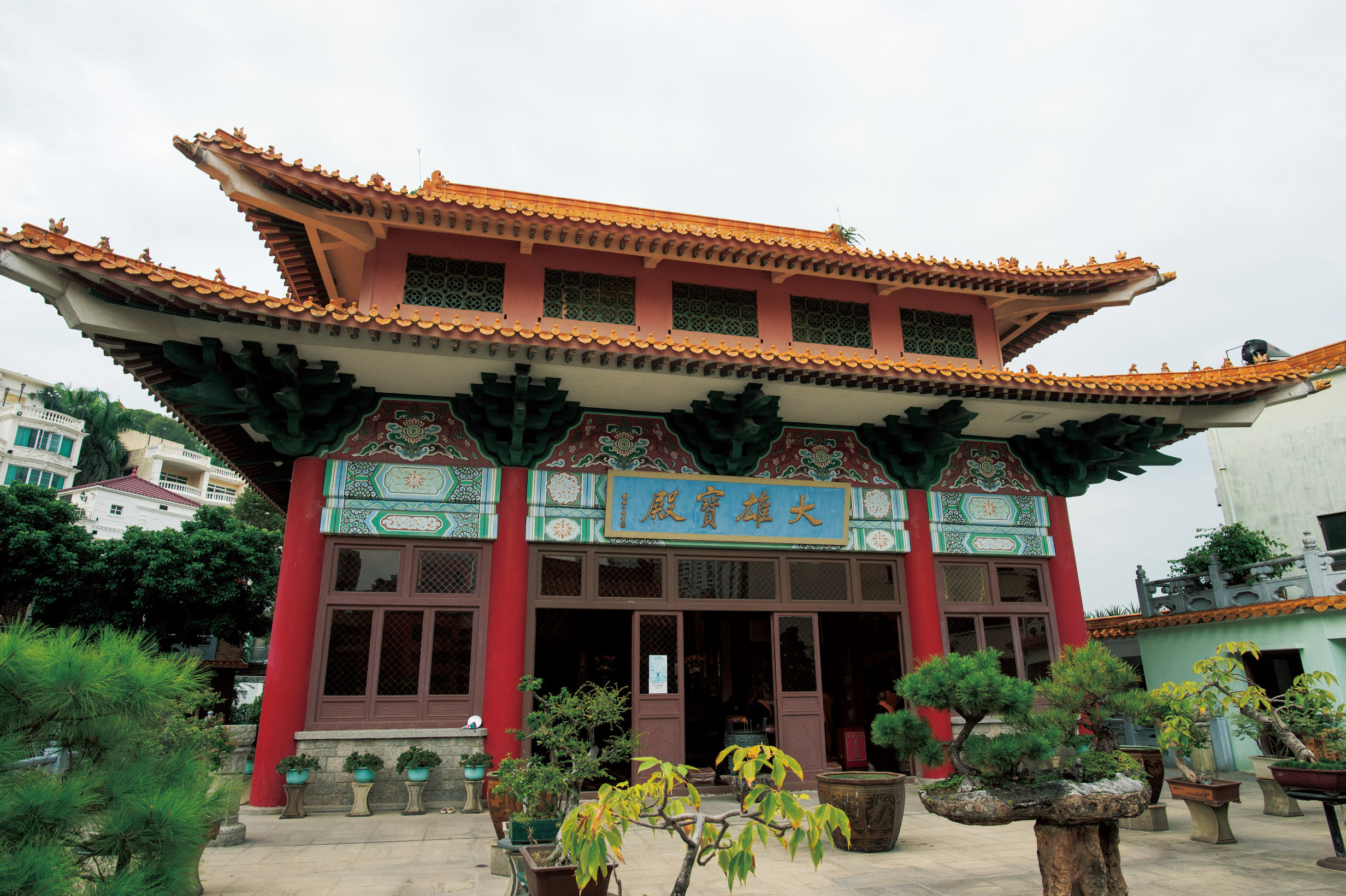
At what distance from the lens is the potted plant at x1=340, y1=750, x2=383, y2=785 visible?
8.14 metres

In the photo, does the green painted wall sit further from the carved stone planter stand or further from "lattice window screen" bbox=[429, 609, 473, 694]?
"lattice window screen" bbox=[429, 609, 473, 694]

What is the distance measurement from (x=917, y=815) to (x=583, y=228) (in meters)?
7.71

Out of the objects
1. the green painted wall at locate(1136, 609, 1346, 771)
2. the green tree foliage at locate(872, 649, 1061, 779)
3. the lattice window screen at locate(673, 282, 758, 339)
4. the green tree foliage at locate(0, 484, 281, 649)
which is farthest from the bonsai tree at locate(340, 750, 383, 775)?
the green tree foliage at locate(0, 484, 281, 649)

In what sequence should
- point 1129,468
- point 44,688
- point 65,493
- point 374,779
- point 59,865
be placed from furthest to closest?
point 65,493 < point 1129,468 < point 374,779 < point 44,688 < point 59,865

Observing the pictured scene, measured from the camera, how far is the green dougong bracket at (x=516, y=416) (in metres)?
9.12

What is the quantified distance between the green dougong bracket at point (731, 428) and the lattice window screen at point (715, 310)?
53.3 inches

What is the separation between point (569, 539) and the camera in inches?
370

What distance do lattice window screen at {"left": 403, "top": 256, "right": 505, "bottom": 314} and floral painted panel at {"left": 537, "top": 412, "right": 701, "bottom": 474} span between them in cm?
194

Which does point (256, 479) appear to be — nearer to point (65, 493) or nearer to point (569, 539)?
point (569, 539)

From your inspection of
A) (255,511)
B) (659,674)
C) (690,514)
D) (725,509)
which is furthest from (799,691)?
(255,511)

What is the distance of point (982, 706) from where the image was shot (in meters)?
5.21

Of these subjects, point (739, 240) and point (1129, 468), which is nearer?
point (739, 240)

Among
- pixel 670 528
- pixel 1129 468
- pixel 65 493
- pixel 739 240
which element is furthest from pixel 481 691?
pixel 65 493

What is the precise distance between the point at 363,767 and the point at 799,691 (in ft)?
16.6
